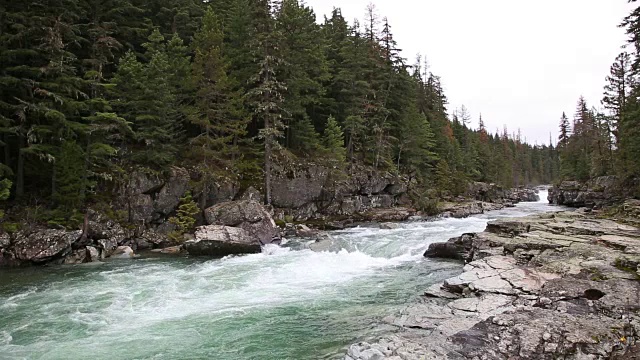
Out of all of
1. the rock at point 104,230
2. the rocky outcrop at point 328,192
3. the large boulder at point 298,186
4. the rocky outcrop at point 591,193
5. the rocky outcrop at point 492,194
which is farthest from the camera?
the rocky outcrop at point 492,194

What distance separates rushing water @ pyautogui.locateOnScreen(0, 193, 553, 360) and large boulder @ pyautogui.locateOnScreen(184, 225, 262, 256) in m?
1.01

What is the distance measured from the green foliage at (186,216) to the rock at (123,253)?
332cm

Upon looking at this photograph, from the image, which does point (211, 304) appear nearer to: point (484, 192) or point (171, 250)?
point (171, 250)

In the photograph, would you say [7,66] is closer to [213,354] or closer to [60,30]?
[60,30]

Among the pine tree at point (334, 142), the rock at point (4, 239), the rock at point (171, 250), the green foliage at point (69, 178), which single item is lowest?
the rock at point (171, 250)

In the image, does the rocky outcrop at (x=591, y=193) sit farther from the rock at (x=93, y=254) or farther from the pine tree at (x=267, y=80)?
the rock at (x=93, y=254)

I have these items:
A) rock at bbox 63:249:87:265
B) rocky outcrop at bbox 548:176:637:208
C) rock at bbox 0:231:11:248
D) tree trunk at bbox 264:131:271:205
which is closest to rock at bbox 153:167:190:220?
rock at bbox 63:249:87:265

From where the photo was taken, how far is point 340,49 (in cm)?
4191

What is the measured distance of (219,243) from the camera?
766 inches

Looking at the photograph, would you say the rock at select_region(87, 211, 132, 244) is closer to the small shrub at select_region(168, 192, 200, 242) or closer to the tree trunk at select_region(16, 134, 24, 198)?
the small shrub at select_region(168, 192, 200, 242)

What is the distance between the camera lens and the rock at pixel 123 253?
1905 cm

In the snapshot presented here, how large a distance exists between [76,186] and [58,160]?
1.61 m

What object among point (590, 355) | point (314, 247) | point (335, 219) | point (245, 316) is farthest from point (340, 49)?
point (590, 355)

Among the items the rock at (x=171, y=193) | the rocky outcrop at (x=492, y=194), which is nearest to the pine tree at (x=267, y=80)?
the rock at (x=171, y=193)
